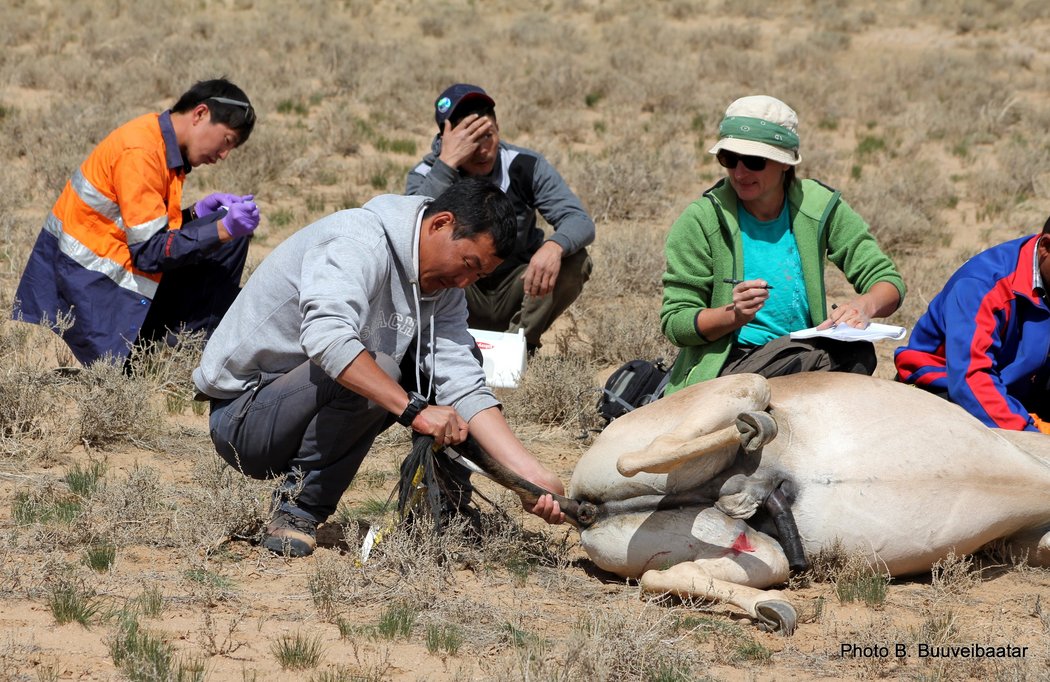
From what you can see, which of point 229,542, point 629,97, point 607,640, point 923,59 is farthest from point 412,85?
point 607,640

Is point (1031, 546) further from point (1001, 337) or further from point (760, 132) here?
point (760, 132)

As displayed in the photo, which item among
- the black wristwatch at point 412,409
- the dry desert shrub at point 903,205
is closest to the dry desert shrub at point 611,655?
the black wristwatch at point 412,409

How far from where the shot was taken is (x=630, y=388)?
5.10m

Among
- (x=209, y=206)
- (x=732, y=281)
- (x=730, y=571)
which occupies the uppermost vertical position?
(x=732, y=281)

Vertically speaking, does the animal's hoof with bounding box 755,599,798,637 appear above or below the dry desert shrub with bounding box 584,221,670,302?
above

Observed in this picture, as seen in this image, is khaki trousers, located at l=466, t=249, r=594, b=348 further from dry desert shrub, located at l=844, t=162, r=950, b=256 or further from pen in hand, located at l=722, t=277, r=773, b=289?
dry desert shrub, located at l=844, t=162, r=950, b=256

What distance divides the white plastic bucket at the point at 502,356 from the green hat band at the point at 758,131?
1771 mm

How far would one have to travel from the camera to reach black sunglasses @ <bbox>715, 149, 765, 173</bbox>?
4.36 meters

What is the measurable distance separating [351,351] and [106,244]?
257 centimetres

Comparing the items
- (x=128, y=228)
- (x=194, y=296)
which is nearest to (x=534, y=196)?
(x=194, y=296)

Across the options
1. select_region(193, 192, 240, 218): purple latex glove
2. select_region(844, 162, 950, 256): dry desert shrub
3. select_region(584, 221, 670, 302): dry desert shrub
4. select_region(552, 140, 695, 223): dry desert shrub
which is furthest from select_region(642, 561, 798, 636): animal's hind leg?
select_region(552, 140, 695, 223): dry desert shrub

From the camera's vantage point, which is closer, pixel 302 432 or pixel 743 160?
pixel 302 432

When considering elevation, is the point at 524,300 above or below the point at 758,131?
below

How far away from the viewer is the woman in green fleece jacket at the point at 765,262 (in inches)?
173
